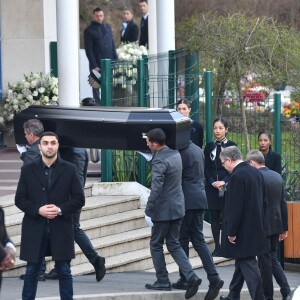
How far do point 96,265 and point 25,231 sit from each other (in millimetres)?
1637

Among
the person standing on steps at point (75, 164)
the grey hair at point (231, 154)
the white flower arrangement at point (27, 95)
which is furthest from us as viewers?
the white flower arrangement at point (27, 95)

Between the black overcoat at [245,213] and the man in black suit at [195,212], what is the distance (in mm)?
711

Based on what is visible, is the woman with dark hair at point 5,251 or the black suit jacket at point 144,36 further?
the black suit jacket at point 144,36

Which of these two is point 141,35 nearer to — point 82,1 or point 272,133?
point 272,133

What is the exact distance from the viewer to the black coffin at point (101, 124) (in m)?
13.4

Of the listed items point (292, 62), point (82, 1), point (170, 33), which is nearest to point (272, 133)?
point (292, 62)

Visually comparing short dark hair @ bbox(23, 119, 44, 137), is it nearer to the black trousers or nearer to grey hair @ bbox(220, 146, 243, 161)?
grey hair @ bbox(220, 146, 243, 161)

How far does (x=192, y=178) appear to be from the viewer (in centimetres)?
1299

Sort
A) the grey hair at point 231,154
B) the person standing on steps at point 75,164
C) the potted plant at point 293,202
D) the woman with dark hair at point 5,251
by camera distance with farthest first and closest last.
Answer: the potted plant at point 293,202 < the person standing on steps at point 75,164 < the grey hair at point 231,154 < the woman with dark hair at point 5,251

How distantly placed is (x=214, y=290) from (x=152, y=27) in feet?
25.1

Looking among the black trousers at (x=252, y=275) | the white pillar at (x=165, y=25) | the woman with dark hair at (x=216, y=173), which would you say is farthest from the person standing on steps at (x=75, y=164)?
the white pillar at (x=165, y=25)

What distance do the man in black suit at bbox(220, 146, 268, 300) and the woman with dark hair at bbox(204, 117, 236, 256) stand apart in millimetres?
2030

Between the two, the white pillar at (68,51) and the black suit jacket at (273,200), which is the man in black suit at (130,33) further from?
the black suit jacket at (273,200)

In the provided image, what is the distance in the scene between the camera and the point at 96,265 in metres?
13.0
